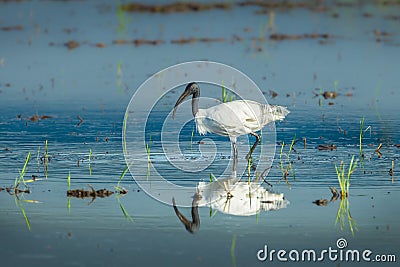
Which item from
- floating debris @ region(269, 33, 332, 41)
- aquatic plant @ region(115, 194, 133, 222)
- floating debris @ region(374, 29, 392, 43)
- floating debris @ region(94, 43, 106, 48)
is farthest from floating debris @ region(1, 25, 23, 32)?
aquatic plant @ region(115, 194, 133, 222)

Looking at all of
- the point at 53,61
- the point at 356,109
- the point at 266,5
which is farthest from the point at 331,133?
the point at 266,5

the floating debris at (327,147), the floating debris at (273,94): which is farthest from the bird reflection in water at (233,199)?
the floating debris at (273,94)

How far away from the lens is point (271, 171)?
9.34 metres

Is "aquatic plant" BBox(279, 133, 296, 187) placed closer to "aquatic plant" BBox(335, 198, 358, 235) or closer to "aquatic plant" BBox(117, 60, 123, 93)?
"aquatic plant" BBox(335, 198, 358, 235)

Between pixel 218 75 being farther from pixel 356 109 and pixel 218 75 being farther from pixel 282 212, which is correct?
pixel 282 212

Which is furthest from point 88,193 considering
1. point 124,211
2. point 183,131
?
point 183,131

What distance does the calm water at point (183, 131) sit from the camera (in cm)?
691

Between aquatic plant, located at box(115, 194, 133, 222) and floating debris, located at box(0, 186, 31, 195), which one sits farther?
floating debris, located at box(0, 186, 31, 195)

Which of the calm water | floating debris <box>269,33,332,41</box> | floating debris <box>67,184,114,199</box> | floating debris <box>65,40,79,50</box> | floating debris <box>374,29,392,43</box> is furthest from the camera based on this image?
floating debris <box>269,33,332,41</box>

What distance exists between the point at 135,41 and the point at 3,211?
12336 millimetres

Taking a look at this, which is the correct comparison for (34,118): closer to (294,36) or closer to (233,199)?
(233,199)

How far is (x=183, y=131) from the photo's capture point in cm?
1173

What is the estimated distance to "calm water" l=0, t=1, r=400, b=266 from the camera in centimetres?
691

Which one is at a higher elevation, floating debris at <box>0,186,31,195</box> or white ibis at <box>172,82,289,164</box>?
white ibis at <box>172,82,289,164</box>
